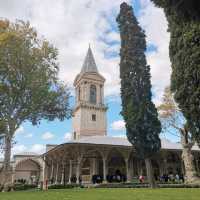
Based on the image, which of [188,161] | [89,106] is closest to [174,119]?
[188,161]

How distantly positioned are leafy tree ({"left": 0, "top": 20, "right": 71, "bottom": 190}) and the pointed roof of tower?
26.9 m

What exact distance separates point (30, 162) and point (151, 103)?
34.0 m

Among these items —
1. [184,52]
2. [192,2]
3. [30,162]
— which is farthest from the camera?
[30,162]

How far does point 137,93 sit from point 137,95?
140 millimetres

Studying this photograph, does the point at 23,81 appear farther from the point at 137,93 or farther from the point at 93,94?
the point at 93,94

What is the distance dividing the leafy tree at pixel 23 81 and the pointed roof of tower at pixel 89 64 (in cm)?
2691

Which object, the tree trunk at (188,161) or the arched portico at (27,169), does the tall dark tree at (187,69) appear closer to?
the tree trunk at (188,161)

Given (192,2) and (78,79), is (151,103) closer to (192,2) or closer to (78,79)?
(192,2)

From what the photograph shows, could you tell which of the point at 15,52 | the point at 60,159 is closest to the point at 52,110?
the point at 15,52

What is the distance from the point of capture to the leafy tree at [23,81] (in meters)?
21.3

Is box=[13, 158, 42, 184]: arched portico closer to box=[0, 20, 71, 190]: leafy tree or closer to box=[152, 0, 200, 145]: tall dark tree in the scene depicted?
box=[0, 20, 71, 190]: leafy tree

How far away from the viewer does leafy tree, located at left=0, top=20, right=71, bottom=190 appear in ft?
70.0

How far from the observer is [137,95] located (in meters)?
20.1

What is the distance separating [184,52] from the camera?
8.28m
